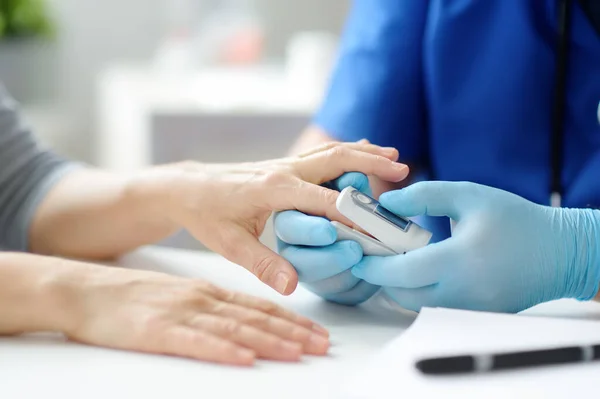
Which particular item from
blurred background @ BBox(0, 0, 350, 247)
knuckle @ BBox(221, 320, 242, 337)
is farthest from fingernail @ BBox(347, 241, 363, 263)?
blurred background @ BBox(0, 0, 350, 247)

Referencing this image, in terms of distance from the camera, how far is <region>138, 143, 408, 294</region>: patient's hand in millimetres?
622

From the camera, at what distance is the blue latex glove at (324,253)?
23.2 inches

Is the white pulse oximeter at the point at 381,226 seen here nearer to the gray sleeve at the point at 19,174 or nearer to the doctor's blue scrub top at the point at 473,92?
the doctor's blue scrub top at the point at 473,92

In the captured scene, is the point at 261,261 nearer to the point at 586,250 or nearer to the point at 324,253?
the point at 324,253

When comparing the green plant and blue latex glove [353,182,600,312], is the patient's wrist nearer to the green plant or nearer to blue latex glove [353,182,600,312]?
blue latex glove [353,182,600,312]

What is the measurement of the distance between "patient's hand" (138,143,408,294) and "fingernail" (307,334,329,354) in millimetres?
76

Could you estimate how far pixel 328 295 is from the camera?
658mm

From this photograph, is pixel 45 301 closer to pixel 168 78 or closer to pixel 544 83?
pixel 544 83

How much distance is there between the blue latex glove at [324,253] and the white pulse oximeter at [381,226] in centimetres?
2

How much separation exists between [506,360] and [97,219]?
0.50 meters

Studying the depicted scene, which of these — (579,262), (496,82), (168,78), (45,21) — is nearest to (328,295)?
(579,262)

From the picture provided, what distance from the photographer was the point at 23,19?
2209 millimetres

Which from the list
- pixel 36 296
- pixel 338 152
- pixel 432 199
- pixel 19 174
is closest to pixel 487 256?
pixel 432 199

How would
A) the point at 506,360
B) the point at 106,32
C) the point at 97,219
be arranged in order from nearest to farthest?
1. the point at 506,360
2. the point at 97,219
3. the point at 106,32
